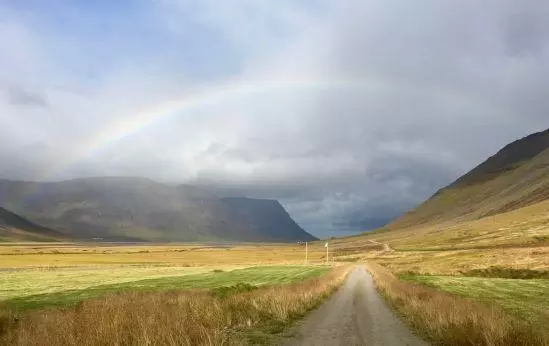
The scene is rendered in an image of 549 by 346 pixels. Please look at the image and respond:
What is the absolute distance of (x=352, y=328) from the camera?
2169 centimetres

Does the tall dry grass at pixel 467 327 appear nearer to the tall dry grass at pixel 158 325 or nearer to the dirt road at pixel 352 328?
the dirt road at pixel 352 328

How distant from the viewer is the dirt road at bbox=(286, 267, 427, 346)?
1806 cm

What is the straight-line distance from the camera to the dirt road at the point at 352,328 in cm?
1806

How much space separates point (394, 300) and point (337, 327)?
13.3m

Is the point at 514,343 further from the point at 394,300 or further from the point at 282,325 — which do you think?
the point at 394,300

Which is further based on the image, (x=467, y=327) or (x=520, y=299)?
(x=520, y=299)

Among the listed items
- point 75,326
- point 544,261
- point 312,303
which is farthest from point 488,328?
point 544,261

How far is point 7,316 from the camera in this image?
74.6ft

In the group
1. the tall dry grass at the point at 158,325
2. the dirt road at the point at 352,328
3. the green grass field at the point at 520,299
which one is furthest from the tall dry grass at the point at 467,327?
the tall dry grass at the point at 158,325

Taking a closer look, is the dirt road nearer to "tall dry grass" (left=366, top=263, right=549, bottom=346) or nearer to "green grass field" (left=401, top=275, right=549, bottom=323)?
"tall dry grass" (left=366, top=263, right=549, bottom=346)

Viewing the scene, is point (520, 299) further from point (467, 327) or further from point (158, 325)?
point (158, 325)

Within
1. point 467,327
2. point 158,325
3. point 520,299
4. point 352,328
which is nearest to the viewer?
point 158,325

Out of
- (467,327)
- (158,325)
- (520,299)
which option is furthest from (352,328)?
(520,299)

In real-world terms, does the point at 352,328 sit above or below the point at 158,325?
below
